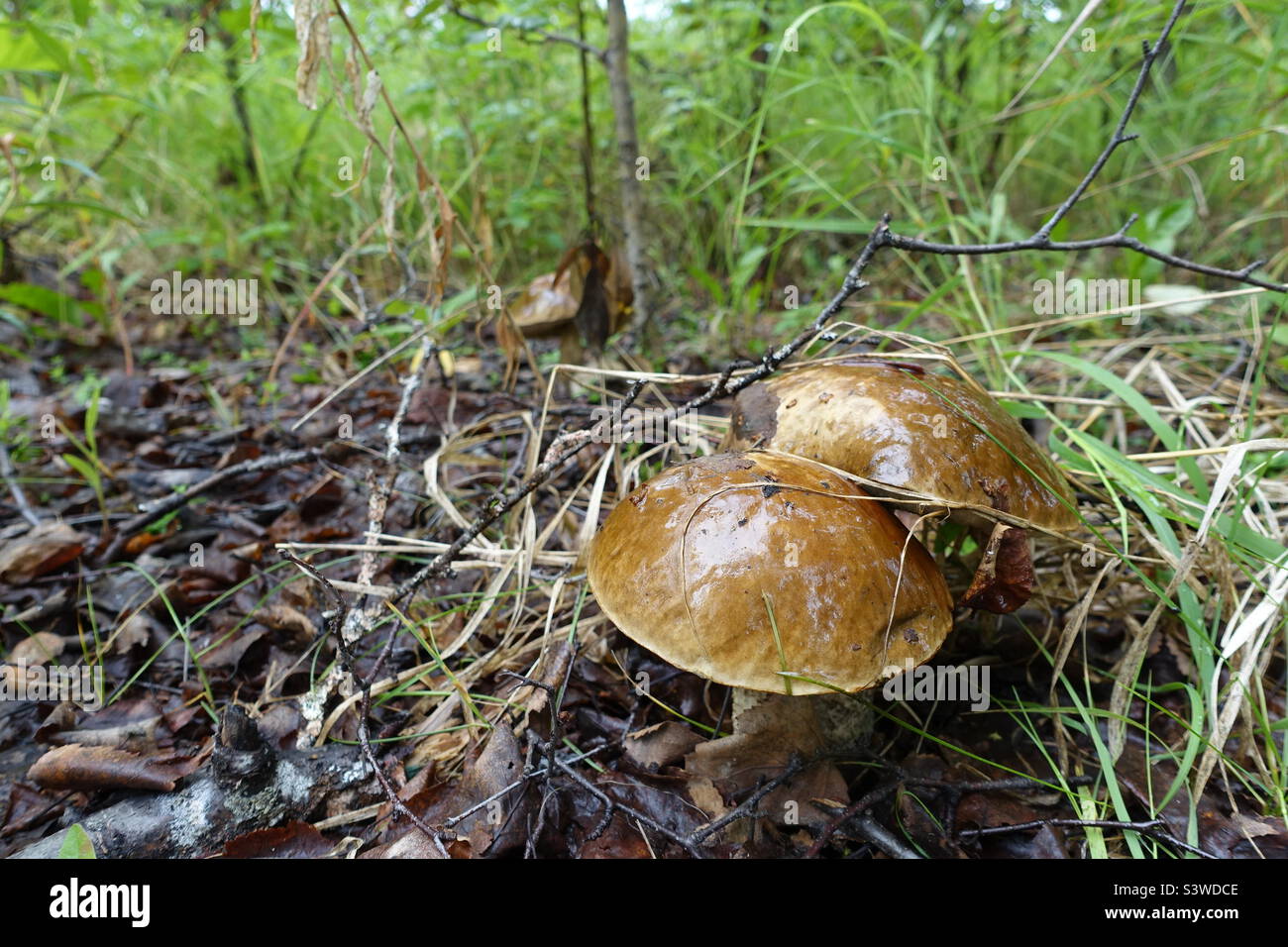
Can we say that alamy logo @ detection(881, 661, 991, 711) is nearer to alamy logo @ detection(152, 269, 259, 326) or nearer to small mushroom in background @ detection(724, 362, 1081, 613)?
A: small mushroom in background @ detection(724, 362, 1081, 613)

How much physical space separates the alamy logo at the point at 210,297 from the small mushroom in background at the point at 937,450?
3858 millimetres

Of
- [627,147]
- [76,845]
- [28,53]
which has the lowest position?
[76,845]

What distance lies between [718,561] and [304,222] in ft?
15.2

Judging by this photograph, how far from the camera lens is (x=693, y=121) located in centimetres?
426

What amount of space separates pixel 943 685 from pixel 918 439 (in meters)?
0.70

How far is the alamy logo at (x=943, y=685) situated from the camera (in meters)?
1.62

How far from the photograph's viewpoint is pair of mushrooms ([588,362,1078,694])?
48.9 inches

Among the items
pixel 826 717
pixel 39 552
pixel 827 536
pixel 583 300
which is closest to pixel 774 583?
pixel 827 536

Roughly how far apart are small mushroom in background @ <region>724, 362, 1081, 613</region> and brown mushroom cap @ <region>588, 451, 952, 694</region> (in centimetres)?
9

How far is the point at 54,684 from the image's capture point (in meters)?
1.80

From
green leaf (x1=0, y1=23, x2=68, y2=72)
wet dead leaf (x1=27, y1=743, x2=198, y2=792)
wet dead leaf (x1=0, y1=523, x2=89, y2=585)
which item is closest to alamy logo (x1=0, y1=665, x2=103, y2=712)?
wet dead leaf (x1=27, y1=743, x2=198, y2=792)
